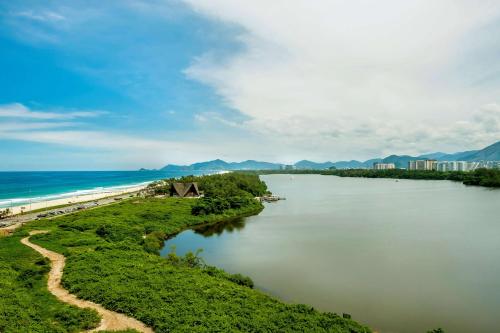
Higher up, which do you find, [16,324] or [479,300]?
[16,324]

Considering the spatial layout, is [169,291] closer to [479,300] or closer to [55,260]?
[55,260]

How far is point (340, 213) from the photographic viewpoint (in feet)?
144

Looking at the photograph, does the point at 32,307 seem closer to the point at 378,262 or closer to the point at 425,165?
the point at 378,262

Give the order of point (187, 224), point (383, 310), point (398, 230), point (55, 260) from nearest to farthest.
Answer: point (383, 310) < point (55, 260) < point (398, 230) < point (187, 224)

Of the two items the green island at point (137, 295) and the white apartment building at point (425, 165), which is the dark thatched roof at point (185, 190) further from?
the white apartment building at point (425, 165)

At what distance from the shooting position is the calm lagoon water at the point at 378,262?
48.8 feet

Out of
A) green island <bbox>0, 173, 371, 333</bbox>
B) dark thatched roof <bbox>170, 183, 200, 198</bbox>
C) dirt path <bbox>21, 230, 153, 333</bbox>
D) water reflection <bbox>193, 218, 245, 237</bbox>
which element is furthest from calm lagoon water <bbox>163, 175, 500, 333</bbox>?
dark thatched roof <bbox>170, 183, 200, 198</bbox>

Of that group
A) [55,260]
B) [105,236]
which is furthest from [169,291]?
[105,236]

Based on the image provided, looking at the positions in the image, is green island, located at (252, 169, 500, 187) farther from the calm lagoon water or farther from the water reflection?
the water reflection

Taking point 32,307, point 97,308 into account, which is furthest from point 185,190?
point 32,307

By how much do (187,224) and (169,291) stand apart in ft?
71.1

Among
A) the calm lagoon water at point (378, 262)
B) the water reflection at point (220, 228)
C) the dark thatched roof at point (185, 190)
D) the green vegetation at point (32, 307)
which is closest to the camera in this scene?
the green vegetation at point (32, 307)

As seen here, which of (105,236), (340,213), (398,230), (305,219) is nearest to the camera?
(105,236)

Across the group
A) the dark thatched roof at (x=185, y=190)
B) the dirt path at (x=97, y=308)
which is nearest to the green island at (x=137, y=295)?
the dirt path at (x=97, y=308)
